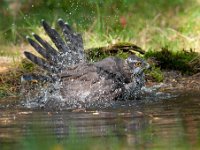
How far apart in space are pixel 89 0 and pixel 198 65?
3.89 meters

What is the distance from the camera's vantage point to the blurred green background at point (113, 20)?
1237 centimetres

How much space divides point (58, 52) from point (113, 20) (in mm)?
5114

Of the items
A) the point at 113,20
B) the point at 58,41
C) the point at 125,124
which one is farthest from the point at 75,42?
the point at 113,20

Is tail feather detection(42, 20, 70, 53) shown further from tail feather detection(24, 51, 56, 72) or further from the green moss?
the green moss

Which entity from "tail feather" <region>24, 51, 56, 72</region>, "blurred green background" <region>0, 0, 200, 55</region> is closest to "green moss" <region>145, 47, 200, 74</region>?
"blurred green background" <region>0, 0, 200, 55</region>

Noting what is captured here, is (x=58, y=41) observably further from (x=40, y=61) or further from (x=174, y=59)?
(x=174, y=59)

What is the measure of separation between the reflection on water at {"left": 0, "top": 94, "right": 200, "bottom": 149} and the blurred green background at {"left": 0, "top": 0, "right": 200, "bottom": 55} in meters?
4.44

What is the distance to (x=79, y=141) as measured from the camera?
541 cm

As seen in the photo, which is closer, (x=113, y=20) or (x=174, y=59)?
(x=174, y=59)

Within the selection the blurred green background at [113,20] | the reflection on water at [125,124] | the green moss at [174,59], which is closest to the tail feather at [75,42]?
the reflection on water at [125,124]

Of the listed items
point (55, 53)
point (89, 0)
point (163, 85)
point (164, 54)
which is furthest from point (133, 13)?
point (55, 53)

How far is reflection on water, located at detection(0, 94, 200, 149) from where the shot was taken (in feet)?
17.6

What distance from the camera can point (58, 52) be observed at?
8.20 m

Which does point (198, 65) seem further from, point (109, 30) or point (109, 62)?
point (109, 30)
